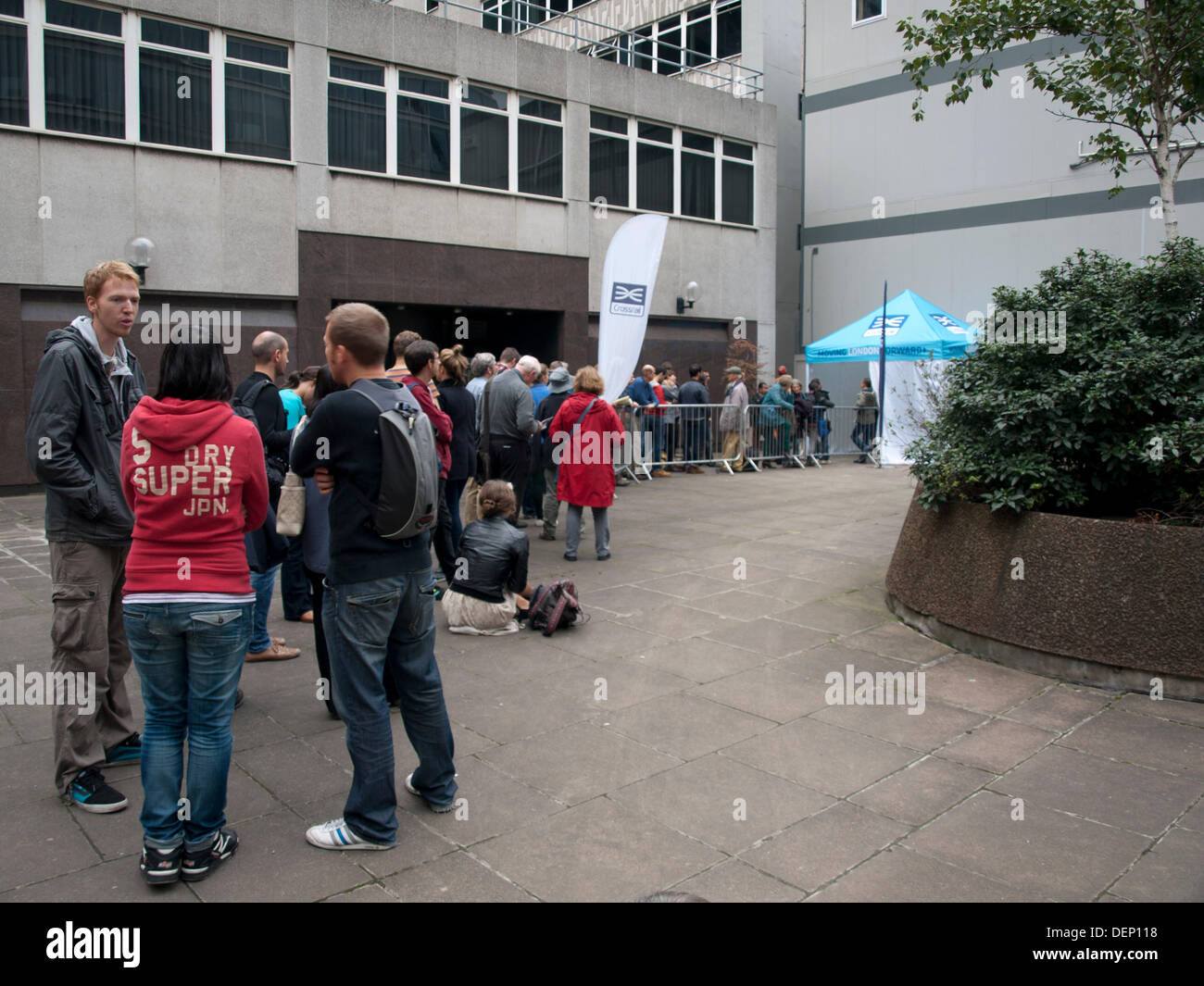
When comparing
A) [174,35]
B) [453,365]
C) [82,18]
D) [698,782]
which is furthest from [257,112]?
[698,782]

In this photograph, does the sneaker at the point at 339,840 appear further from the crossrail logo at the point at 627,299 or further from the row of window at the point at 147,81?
the row of window at the point at 147,81

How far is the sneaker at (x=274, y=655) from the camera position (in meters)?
5.83

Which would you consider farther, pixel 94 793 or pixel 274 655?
pixel 274 655

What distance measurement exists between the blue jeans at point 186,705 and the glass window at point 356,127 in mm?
15043

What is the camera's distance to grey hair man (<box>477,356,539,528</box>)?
9.01m

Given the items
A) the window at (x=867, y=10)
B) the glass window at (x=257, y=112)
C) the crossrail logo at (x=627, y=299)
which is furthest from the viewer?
the window at (x=867, y=10)

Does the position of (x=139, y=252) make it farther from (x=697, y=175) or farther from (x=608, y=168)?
(x=697, y=175)

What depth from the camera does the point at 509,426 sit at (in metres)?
9.10

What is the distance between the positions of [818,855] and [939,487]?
340 cm

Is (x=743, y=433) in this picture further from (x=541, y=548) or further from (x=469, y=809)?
(x=469, y=809)

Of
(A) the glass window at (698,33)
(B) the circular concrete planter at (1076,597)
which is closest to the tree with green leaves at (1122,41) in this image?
(B) the circular concrete planter at (1076,597)

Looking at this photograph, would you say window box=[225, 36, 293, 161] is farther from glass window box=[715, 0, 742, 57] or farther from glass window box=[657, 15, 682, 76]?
glass window box=[715, 0, 742, 57]

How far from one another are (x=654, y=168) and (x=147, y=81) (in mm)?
10639

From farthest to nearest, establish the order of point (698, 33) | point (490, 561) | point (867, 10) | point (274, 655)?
point (698, 33), point (867, 10), point (490, 561), point (274, 655)
